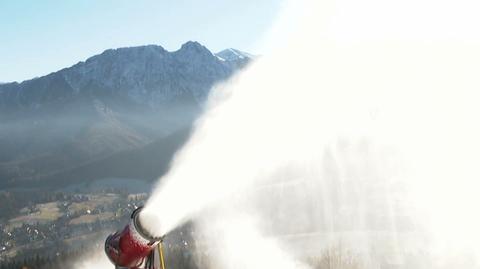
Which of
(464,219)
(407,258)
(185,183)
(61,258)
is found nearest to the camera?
(185,183)

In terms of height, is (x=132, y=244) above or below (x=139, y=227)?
below

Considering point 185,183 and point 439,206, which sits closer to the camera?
point 185,183

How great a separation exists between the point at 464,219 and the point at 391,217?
44822mm

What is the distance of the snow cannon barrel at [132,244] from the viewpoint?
14906 mm

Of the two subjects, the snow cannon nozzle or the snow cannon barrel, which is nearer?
the snow cannon nozzle

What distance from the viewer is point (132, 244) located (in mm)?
15344

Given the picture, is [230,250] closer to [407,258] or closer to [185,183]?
[407,258]

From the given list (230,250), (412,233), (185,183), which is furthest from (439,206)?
(185,183)

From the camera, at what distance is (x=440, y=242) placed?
147750 millimetres

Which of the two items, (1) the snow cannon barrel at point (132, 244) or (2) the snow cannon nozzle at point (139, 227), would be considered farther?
(1) the snow cannon barrel at point (132, 244)

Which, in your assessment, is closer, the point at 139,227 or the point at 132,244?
the point at 139,227

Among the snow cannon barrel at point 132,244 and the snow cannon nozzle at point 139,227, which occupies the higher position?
the snow cannon nozzle at point 139,227

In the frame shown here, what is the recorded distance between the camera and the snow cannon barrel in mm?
14906

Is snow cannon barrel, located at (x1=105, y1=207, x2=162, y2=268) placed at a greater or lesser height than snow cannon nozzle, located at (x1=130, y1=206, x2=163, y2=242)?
lesser
